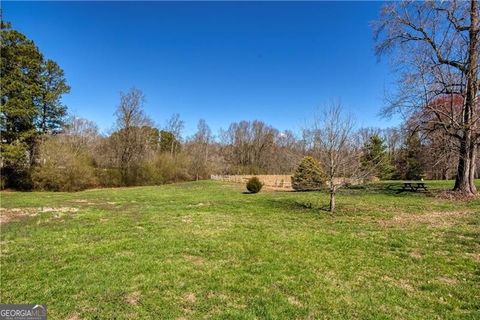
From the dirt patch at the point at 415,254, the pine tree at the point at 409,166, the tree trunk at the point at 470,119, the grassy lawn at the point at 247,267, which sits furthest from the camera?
the pine tree at the point at 409,166

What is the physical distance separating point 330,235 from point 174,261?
4073 mm

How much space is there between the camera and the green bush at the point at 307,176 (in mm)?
22970

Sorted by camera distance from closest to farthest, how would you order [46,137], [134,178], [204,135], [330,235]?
1. [330,235]
2. [46,137]
3. [134,178]
4. [204,135]

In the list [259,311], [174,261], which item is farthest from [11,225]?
[259,311]

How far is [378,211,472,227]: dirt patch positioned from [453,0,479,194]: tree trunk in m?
5.19

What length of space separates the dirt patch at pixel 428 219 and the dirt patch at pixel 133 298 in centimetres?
726

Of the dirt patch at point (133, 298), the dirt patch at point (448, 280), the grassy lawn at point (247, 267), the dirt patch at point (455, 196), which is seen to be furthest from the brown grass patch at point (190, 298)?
the dirt patch at point (455, 196)

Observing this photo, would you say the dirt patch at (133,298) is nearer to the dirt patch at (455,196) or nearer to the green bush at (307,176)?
the dirt patch at (455,196)

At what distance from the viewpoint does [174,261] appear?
5.66 m

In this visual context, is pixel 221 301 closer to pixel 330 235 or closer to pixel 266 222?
pixel 330 235

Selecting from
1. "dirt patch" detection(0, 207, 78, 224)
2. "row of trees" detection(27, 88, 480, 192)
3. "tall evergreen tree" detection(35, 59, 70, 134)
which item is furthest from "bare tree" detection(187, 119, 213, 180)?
"dirt patch" detection(0, 207, 78, 224)

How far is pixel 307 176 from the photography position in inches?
934

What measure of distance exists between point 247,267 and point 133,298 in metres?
2.04

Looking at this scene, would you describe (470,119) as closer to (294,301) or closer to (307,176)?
(307,176)
